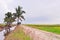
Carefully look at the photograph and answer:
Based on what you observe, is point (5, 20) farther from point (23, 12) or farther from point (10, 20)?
point (23, 12)

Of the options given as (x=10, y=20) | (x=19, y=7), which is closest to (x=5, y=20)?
(x=10, y=20)

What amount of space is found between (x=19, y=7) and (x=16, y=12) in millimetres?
3149

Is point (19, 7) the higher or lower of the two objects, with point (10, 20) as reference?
higher

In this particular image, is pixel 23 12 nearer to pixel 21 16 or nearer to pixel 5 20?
pixel 21 16

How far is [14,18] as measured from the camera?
4067 inches

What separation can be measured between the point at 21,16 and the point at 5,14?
8652 millimetres

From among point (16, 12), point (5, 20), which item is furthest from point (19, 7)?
Answer: point (5, 20)

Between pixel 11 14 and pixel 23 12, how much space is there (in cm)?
647

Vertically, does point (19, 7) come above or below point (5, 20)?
above

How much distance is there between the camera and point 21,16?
104 m

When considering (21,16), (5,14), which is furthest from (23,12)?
(5,14)

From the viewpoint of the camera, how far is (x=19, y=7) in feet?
336

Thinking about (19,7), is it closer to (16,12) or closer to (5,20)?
(16,12)

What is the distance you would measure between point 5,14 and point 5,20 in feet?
18.5
